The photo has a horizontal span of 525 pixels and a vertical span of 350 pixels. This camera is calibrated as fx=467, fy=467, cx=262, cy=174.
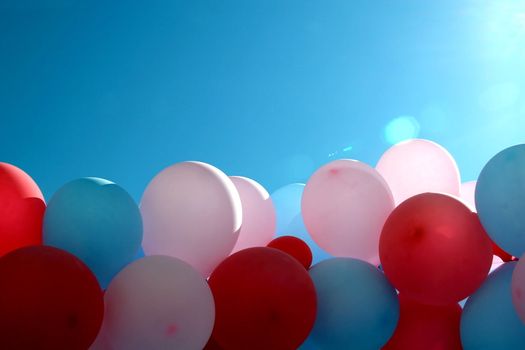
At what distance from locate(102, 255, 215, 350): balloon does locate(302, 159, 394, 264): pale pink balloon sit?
112 cm

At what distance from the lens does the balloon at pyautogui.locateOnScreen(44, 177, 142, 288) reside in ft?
8.06

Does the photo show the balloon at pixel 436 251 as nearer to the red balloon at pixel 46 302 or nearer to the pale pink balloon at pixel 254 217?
the pale pink balloon at pixel 254 217

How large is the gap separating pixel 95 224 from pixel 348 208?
60.4 inches

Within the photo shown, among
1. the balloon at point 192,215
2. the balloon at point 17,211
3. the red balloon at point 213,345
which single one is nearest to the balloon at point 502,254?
the balloon at point 192,215

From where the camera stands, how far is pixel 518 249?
2.45 m

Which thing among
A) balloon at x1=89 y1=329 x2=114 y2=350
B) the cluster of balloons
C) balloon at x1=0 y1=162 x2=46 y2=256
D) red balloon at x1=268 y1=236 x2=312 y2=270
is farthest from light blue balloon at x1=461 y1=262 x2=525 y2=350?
balloon at x1=0 y1=162 x2=46 y2=256

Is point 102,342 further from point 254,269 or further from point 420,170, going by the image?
point 420,170

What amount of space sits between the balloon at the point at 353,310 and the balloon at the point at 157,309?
0.69 m

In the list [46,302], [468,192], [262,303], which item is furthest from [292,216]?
[46,302]

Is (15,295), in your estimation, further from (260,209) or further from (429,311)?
(429,311)

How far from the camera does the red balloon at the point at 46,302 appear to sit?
1.76m

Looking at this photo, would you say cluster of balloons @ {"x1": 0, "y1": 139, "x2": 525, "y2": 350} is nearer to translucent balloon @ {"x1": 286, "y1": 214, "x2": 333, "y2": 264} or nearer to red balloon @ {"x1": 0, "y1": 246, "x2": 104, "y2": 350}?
red balloon @ {"x1": 0, "y1": 246, "x2": 104, "y2": 350}

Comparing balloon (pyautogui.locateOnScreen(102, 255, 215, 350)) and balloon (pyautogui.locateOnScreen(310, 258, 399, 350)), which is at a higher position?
balloon (pyautogui.locateOnScreen(102, 255, 215, 350))

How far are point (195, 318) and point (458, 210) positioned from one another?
5.08ft
